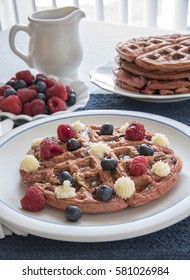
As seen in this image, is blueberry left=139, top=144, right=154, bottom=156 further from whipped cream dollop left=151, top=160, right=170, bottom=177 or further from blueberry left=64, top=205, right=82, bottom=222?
blueberry left=64, top=205, right=82, bottom=222

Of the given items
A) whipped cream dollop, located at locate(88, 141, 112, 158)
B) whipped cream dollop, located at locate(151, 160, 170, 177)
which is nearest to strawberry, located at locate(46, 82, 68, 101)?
whipped cream dollop, located at locate(88, 141, 112, 158)

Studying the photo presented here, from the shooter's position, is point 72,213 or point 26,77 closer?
point 72,213

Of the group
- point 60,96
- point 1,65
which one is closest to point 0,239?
point 60,96

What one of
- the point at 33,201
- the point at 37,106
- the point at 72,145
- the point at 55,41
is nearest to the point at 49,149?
the point at 72,145

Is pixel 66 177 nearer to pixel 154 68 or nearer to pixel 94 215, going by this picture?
pixel 94 215

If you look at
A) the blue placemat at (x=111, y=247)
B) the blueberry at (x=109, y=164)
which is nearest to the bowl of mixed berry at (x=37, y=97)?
the blueberry at (x=109, y=164)

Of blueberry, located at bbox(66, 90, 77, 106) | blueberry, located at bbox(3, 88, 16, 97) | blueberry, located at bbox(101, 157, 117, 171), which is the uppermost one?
blueberry, located at bbox(101, 157, 117, 171)
